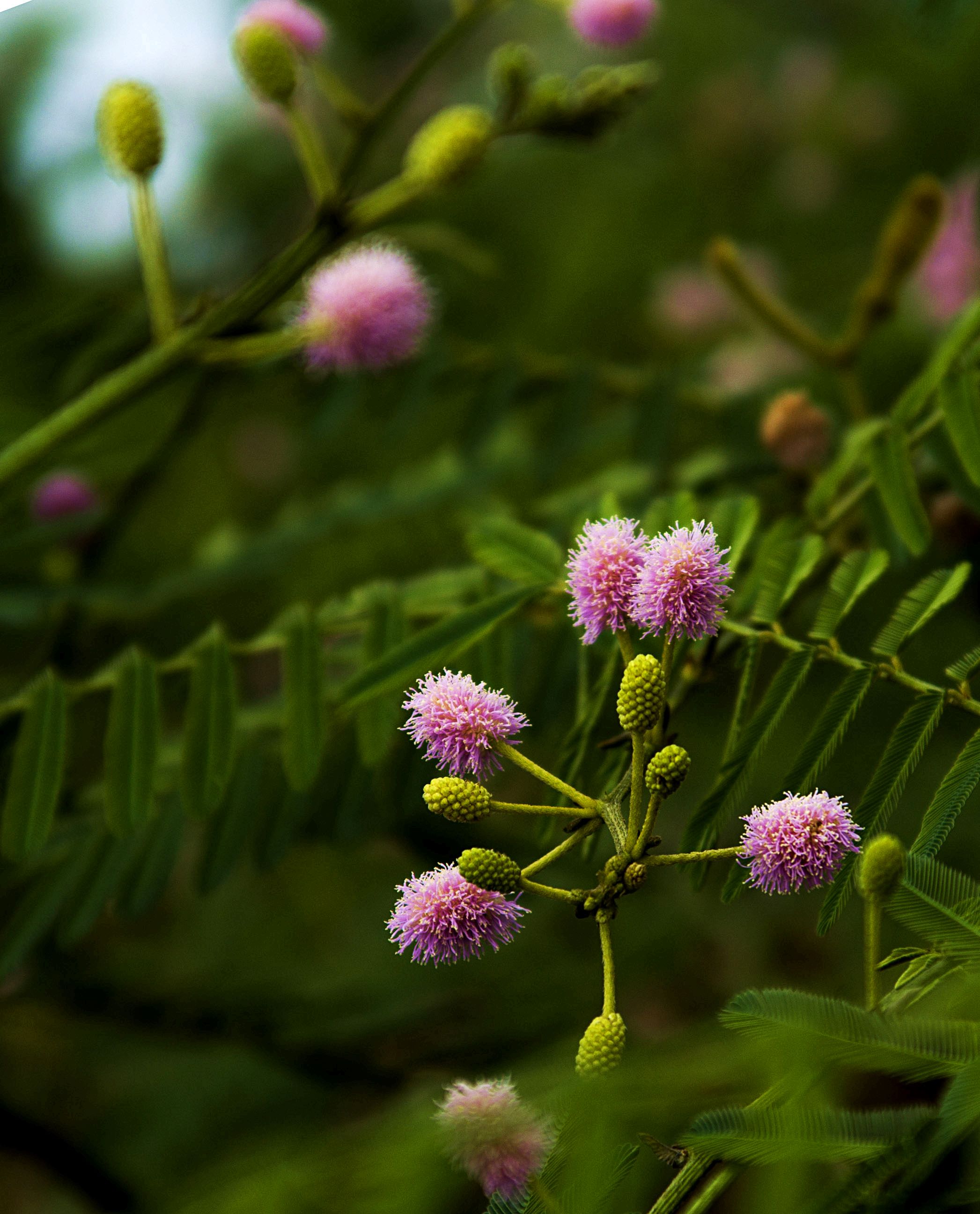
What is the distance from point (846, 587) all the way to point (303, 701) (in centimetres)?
37

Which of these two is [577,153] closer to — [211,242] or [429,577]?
[211,242]

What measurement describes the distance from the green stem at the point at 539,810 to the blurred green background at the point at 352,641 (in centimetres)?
10

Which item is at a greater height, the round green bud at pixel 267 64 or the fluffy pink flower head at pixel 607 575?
the round green bud at pixel 267 64

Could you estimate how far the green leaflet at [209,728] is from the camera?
2.69ft

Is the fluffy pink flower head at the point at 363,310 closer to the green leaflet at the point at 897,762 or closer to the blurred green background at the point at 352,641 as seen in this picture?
the blurred green background at the point at 352,641

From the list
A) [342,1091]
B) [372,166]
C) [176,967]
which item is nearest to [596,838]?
[342,1091]

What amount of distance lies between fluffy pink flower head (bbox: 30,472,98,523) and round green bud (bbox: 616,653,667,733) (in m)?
0.91

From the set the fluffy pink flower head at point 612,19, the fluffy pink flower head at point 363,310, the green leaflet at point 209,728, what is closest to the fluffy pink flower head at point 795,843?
the green leaflet at point 209,728

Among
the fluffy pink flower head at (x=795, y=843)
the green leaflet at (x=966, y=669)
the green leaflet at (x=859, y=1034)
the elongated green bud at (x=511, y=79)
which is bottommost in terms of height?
the green leaflet at (x=859, y=1034)

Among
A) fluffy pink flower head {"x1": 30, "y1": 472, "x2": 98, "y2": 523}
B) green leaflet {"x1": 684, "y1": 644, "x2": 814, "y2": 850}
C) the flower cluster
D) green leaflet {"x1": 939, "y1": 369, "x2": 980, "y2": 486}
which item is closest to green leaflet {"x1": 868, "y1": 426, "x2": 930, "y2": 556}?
green leaflet {"x1": 939, "y1": 369, "x2": 980, "y2": 486}

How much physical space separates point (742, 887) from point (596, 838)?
3.6 inches

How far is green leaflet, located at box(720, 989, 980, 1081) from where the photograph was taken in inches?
16.5

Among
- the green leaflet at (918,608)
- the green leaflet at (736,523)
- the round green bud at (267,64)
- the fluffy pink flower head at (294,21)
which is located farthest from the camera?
the fluffy pink flower head at (294,21)

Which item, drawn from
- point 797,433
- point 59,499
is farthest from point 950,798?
point 59,499
